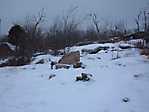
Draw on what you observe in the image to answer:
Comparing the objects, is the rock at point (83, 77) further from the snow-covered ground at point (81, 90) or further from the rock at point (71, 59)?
the rock at point (71, 59)

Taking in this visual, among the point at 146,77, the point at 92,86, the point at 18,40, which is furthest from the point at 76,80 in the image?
the point at 18,40

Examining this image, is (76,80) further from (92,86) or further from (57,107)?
(57,107)

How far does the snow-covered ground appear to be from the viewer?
7.34 metres

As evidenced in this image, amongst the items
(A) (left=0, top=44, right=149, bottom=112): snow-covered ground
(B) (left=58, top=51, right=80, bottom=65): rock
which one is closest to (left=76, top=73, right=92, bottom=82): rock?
(A) (left=0, top=44, right=149, bottom=112): snow-covered ground

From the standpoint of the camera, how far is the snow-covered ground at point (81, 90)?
24.1 ft

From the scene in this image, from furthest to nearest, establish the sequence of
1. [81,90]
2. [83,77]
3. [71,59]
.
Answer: [71,59] → [83,77] → [81,90]

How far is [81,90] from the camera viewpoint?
28.3 feet

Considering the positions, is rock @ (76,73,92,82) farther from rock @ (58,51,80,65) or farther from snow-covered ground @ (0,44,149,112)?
rock @ (58,51,80,65)

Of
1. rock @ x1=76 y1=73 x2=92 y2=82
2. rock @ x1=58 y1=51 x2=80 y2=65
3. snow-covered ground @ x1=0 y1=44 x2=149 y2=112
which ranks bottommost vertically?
snow-covered ground @ x1=0 y1=44 x2=149 y2=112

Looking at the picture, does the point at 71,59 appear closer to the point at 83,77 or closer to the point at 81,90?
the point at 83,77

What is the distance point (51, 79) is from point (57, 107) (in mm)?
2993

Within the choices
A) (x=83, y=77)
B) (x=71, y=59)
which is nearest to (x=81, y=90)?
(x=83, y=77)

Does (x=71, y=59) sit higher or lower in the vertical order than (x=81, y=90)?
higher

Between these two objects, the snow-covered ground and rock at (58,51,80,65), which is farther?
rock at (58,51,80,65)
